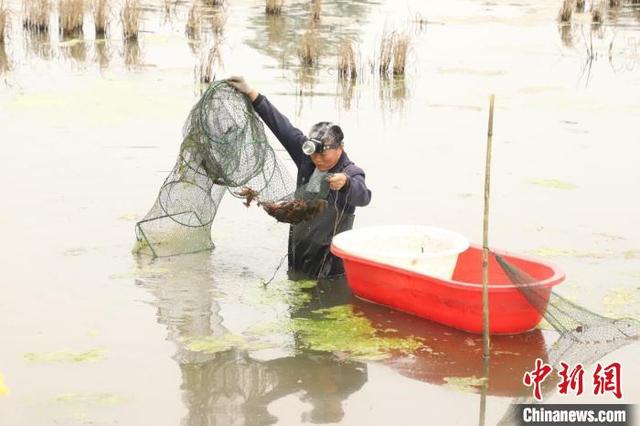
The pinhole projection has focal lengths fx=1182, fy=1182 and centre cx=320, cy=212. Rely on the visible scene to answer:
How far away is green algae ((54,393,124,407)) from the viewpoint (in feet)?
18.1

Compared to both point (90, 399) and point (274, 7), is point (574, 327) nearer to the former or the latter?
point (90, 399)

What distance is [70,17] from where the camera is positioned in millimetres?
16703

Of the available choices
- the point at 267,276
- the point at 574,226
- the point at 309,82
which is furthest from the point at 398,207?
the point at 309,82

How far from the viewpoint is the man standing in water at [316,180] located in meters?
7.20

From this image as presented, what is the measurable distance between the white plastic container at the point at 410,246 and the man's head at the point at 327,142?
18.4 inches

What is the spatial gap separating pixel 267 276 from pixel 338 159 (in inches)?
36.1

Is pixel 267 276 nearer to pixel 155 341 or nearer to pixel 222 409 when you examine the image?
pixel 155 341

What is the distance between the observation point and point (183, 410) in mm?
5512

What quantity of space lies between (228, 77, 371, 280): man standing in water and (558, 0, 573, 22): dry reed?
13092mm

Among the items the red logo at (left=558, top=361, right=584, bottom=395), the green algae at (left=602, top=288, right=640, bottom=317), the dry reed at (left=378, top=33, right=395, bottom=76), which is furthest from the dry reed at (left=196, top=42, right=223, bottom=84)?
the red logo at (left=558, top=361, right=584, bottom=395)

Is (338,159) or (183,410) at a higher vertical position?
(338,159)

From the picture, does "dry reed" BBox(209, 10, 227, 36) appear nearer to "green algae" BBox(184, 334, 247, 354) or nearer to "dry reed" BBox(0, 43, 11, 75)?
"dry reed" BBox(0, 43, 11, 75)

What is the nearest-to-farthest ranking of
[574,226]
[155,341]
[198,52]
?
[155,341], [574,226], [198,52]

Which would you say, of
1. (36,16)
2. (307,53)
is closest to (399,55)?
(307,53)
